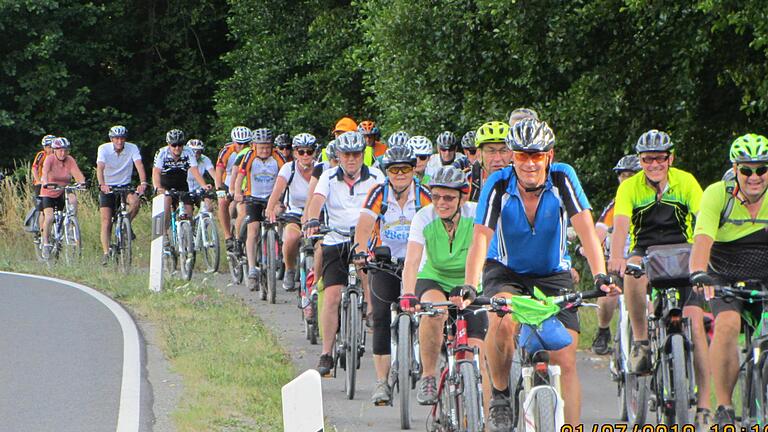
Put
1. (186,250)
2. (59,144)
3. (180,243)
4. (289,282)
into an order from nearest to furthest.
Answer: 1. (289,282)
2. (186,250)
3. (180,243)
4. (59,144)

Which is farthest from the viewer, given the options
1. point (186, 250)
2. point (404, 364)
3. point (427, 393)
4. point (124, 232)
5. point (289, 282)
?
point (124, 232)

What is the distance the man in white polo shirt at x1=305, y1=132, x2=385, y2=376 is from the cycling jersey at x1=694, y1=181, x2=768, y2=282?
3864mm

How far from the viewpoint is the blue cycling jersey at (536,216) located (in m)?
7.62

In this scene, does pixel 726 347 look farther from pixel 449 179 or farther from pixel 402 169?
pixel 402 169

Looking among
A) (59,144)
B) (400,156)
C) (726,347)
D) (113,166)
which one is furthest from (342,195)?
(59,144)

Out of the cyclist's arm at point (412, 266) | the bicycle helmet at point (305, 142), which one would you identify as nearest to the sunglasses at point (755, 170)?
the cyclist's arm at point (412, 266)

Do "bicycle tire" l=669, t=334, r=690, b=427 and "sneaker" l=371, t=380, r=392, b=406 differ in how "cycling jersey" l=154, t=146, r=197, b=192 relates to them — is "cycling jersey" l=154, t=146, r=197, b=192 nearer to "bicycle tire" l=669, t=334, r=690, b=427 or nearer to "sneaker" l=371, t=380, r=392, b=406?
"sneaker" l=371, t=380, r=392, b=406

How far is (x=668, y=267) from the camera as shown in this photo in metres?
8.99

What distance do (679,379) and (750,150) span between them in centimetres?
135

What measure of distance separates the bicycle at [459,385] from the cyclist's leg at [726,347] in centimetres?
144

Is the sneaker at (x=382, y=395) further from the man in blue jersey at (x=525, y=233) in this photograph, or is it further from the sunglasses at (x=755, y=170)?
the sunglasses at (x=755, y=170)

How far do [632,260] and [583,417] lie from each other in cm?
125

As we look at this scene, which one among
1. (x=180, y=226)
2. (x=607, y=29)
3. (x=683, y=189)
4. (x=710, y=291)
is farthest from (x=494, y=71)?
(x=710, y=291)

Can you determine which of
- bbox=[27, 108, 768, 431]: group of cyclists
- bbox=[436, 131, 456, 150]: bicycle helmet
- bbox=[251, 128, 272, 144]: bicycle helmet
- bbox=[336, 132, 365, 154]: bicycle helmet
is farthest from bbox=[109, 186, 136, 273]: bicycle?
bbox=[336, 132, 365, 154]: bicycle helmet
